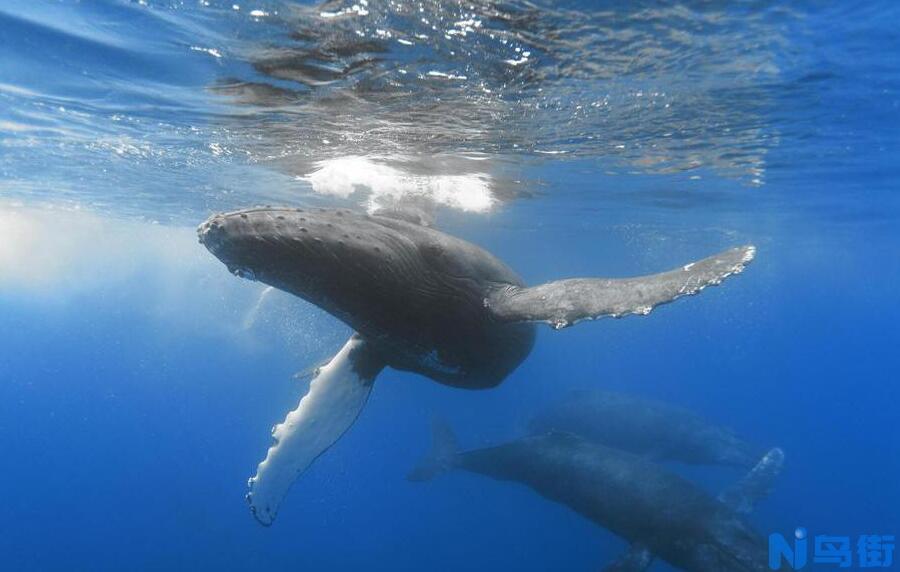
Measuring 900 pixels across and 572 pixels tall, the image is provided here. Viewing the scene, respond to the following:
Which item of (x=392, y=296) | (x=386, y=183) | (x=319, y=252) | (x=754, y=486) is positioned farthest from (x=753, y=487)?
(x=386, y=183)

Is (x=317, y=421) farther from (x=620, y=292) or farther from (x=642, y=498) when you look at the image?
(x=642, y=498)

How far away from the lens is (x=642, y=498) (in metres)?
13.5

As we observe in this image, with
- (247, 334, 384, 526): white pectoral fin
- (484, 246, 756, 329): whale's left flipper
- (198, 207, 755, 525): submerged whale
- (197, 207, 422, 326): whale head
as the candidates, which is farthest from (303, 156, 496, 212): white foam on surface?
(484, 246, 756, 329): whale's left flipper

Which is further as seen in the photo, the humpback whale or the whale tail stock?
the humpback whale

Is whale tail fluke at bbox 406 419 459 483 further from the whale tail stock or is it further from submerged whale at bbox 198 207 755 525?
submerged whale at bbox 198 207 755 525

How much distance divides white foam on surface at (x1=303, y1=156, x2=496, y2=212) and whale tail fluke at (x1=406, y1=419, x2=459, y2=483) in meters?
8.78

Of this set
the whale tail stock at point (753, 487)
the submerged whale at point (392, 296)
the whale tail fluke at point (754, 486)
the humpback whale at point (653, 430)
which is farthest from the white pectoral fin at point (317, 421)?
the humpback whale at point (653, 430)

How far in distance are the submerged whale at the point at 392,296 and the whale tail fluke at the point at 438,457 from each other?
1340 centimetres

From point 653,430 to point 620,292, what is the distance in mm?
17549

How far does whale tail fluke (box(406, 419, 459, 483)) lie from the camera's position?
20.2 m

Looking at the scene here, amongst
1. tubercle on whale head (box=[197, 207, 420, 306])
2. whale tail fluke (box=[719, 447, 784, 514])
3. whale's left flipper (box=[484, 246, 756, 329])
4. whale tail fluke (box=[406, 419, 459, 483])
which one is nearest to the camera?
whale's left flipper (box=[484, 246, 756, 329])

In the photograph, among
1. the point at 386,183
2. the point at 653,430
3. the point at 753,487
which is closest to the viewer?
the point at 753,487

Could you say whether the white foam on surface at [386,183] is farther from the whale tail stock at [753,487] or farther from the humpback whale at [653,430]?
the whale tail stock at [753,487]

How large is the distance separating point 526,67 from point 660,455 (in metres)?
15.6
